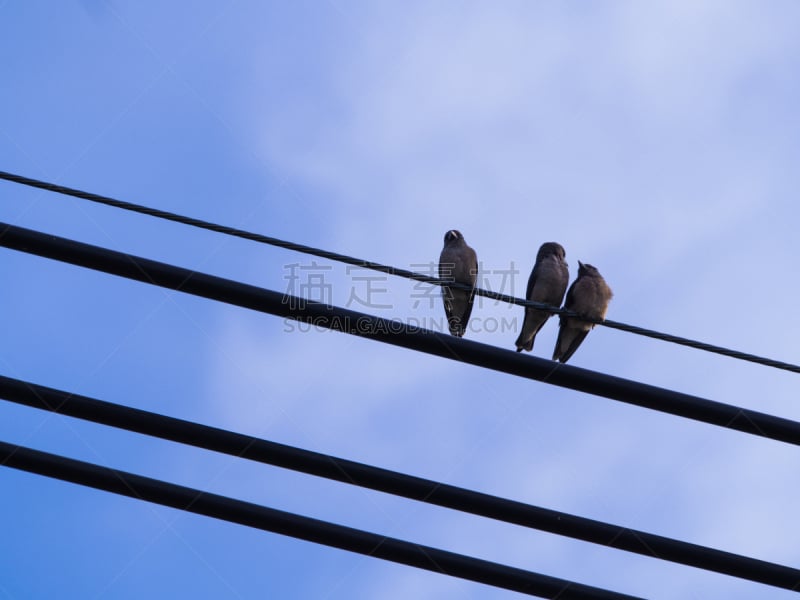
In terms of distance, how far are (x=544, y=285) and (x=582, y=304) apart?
0.75 metres

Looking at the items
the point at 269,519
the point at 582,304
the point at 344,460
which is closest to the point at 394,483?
the point at 344,460

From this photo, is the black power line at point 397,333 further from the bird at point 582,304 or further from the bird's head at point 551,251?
the bird's head at point 551,251

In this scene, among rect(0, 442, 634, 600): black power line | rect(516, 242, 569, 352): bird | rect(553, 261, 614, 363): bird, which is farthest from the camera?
rect(516, 242, 569, 352): bird

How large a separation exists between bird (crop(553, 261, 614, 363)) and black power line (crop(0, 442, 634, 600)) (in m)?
4.80

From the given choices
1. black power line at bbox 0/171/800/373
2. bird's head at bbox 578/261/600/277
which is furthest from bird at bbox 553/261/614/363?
black power line at bbox 0/171/800/373

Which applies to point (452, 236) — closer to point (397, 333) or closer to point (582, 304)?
point (582, 304)

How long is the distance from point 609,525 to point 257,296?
6.43ft

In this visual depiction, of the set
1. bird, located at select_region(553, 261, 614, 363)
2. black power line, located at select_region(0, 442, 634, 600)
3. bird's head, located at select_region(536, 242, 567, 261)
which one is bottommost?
black power line, located at select_region(0, 442, 634, 600)

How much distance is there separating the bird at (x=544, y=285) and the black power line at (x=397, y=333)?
5.20 meters

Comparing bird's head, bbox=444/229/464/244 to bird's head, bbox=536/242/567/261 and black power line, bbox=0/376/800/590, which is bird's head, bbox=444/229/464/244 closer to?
bird's head, bbox=536/242/567/261

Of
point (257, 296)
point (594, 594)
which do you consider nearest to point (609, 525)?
point (594, 594)

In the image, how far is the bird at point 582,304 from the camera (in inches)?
362

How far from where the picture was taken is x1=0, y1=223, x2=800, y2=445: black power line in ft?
13.7

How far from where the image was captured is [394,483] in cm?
424
